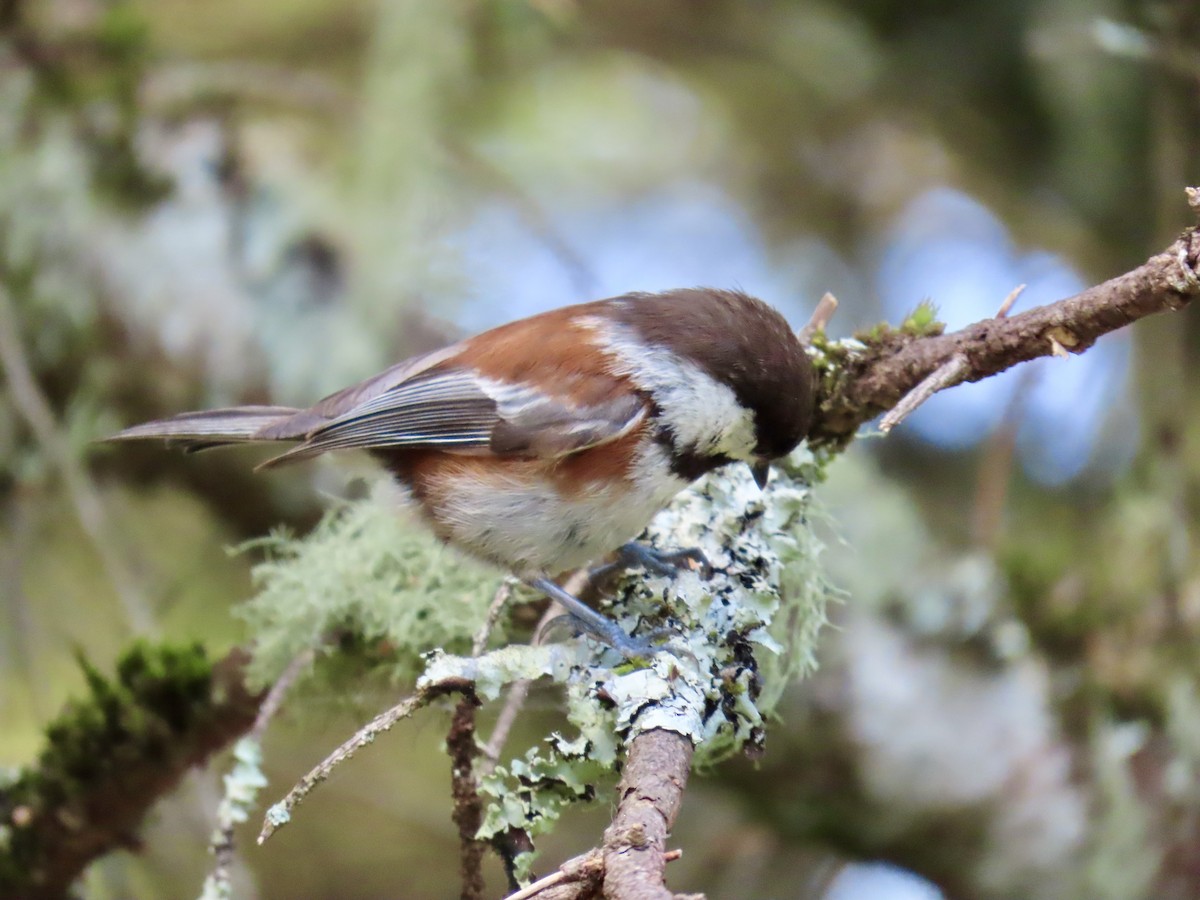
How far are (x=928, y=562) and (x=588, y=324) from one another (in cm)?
141

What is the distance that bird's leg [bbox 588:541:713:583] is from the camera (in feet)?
6.68

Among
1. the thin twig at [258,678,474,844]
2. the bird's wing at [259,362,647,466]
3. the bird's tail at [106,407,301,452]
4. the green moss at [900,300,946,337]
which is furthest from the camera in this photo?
the bird's tail at [106,407,301,452]

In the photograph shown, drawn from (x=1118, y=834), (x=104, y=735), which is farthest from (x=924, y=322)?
(x=104, y=735)

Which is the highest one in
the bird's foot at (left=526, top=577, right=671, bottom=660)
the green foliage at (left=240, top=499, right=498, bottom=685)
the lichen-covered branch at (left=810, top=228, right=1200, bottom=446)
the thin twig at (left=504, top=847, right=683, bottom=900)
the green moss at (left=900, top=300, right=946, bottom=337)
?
the green moss at (left=900, top=300, right=946, bottom=337)

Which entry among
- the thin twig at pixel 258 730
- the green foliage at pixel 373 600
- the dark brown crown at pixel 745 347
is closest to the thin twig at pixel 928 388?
the dark brown crown at pixel 745 347

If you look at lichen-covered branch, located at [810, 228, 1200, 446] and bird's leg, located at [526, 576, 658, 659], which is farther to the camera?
bird's leg, located at [526, 576, 658, 659]

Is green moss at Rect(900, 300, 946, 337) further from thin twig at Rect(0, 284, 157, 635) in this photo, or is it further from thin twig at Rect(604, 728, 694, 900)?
thin twig at Rect(0, 284, 157, 635)

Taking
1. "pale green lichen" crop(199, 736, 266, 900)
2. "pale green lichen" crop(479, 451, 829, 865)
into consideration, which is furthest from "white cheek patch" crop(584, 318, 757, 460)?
"pale green lichen" crop(199, 736, 266, 900)

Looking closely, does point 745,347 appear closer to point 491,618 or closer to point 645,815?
point 491,618

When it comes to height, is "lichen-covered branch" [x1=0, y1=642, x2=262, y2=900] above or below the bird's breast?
below

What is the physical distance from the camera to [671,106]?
5.24 meters

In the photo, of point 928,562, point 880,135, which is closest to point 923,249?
point 880,135

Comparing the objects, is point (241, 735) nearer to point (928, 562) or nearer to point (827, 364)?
point (827, 364)

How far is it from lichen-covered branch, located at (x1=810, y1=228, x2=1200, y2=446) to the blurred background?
1.27 feet
